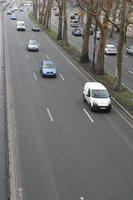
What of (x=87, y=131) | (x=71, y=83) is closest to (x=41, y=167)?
(x=87, y=131)

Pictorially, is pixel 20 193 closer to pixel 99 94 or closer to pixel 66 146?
pixel 66 146

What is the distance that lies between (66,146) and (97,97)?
832 centimetres

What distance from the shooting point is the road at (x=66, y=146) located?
19844mm

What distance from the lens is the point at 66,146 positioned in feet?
81.9

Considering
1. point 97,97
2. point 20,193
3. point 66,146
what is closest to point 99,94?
point 97,97

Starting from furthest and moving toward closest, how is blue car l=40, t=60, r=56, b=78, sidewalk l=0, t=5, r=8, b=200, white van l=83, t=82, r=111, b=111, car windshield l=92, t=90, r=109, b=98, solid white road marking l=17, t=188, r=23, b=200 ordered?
blue car l=40, t=60, r=56, b=78 → car windshield l=92, t=90, r=109, b=98 → white van l=83, t=82, r=111, b=111 → sidewalk l=0, t=5, r=8, b=200 → solid white road marking l=17, t=188, r=23, b=200

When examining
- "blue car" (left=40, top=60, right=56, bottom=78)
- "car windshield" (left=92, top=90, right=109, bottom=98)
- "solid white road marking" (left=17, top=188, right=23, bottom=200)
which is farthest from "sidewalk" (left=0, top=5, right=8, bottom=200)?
"car windshield" (left=92, top=90, right=109, bottom=98)

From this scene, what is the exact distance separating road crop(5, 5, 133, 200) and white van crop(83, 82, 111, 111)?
0.50m

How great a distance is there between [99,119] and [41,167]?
9.43 metres

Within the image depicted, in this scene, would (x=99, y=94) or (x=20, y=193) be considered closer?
(x=20, y=193)

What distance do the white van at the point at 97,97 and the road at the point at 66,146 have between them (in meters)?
0.50

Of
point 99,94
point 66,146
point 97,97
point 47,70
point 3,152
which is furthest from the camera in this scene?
point 47,70

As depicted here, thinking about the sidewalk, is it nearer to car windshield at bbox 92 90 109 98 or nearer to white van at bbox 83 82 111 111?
white van at bbox 83 82 111 111

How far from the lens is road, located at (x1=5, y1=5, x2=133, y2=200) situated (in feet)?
65.1
